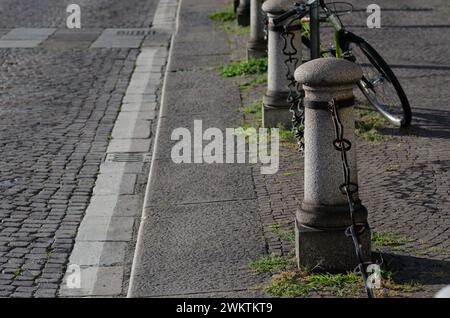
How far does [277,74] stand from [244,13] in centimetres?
658

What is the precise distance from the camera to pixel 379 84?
9.36 metres

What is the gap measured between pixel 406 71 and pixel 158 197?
15.8 feet

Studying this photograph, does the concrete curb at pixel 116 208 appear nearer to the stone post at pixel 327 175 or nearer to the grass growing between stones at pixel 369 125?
the stone post at pixel 327 175

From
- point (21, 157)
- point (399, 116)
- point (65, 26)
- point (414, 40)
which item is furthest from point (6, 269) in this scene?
point (65, 26)

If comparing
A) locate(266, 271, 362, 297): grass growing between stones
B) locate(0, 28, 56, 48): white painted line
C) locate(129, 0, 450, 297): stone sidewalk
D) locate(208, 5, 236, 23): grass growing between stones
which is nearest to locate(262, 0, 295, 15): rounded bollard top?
locate(129, 0, 450, 297): stone sidewalk

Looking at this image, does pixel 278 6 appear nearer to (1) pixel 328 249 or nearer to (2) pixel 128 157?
(2) pixel 128 157

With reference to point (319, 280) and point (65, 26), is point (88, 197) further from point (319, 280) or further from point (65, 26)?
point (65, 26)

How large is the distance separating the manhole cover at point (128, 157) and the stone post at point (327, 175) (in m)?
3.46

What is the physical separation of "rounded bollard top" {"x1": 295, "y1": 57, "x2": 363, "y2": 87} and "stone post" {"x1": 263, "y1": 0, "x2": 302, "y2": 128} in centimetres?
342

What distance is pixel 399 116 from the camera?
924 centimetres

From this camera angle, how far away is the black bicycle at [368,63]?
8859 millimetres

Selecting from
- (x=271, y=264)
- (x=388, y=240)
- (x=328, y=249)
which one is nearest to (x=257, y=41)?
(x=388, y=240)

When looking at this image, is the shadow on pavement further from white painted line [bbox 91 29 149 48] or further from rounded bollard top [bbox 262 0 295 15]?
white painted line [bbox 91 29 149 48]

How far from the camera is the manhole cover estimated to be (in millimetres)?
9286
